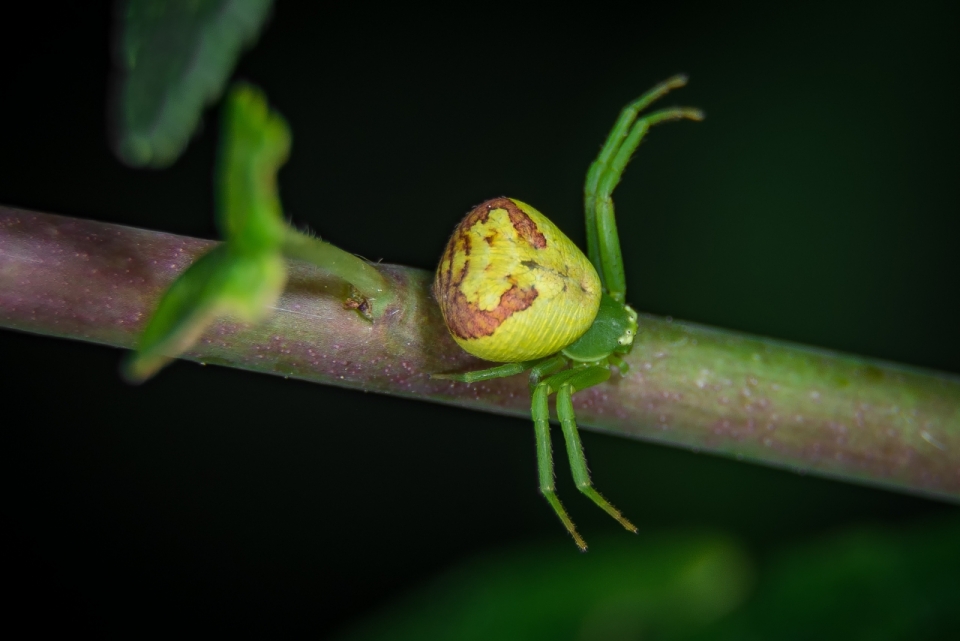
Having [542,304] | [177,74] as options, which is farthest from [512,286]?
[177,74]

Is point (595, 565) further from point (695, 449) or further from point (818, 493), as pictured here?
point (818, 493)

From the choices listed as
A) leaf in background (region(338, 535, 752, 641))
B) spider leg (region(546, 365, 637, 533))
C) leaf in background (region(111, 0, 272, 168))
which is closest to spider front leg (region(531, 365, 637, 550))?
spider leg (region(546, 365, 637, 533))

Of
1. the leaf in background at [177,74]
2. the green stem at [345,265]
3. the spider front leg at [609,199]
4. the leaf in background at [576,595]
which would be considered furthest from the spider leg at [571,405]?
the leaf in background at [177,74]

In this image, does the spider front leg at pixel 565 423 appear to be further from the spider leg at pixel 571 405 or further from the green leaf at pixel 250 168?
the green leaf at pixel 250 168

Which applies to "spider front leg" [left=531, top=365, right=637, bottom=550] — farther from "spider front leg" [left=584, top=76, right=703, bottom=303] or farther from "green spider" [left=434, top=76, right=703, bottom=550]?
"spider front leg" [left=584, top=76, right=703, bottom=303]

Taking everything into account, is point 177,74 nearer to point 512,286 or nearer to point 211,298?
point 211,298

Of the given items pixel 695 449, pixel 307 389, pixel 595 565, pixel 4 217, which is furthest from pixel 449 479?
pixel 4 217
